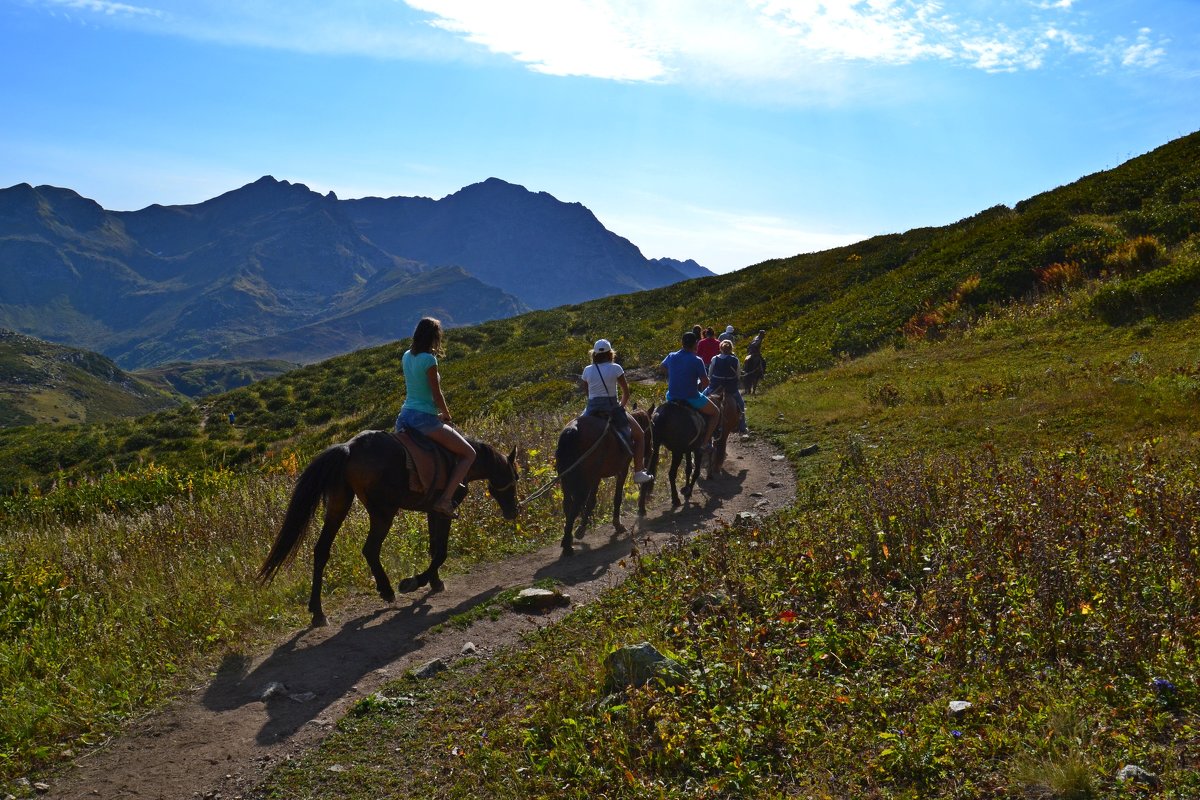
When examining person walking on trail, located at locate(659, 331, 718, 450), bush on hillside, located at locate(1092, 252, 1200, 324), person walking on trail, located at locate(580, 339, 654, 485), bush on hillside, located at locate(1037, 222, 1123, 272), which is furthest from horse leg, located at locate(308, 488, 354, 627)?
bush on hillside, located at locate(1037, 222, 1123, 272)

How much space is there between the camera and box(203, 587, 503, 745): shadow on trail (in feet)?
21.5

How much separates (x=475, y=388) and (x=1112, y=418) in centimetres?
2818

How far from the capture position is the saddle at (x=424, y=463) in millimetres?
9227

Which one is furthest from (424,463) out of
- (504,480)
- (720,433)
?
(720,433)

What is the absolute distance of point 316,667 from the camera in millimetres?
7441

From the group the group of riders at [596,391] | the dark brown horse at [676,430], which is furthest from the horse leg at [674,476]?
the group of riders at [596,391]

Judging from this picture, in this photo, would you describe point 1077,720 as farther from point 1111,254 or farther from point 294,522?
point 1111,254

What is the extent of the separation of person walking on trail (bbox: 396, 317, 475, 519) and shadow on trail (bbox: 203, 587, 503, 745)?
5.07ft

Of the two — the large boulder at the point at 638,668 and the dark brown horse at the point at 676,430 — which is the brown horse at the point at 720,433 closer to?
the dark brown horse at the point at 676,430

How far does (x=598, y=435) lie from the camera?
38.6 ft

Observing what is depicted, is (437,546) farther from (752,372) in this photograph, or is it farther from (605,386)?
(752,372)

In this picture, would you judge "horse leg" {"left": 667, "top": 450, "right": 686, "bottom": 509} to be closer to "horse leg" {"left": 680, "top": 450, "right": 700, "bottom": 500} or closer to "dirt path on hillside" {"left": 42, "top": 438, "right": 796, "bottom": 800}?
"horse leg" {"left": 680, "top": 450, "right": 700, "bottom": 500}

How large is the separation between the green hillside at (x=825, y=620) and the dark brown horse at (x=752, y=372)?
7.10 metres

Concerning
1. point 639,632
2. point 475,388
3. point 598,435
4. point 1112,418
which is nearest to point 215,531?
point 598,435
